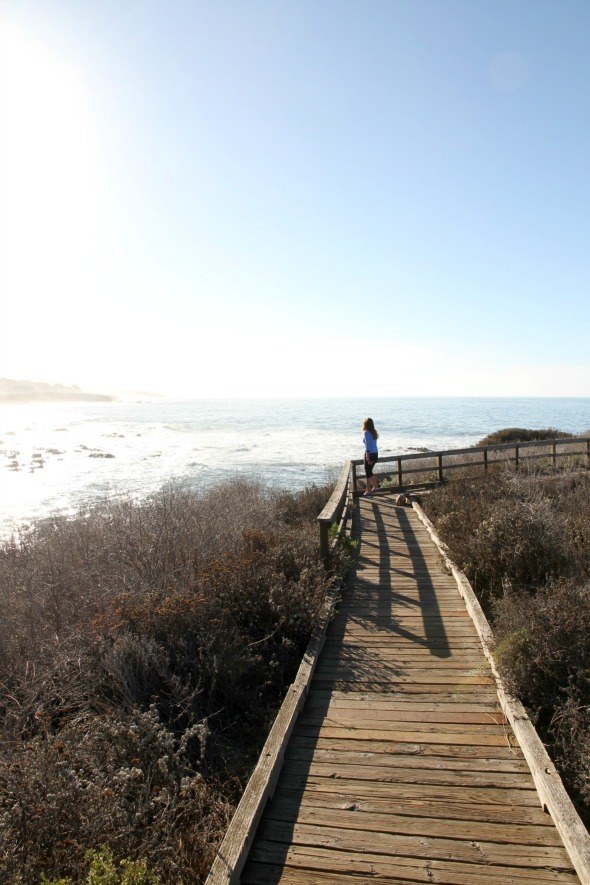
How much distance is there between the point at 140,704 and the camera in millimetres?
4500

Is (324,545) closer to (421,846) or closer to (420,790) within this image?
(420,790)

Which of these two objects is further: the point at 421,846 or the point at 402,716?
the point at 402,716

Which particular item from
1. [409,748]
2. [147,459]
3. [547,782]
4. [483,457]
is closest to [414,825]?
[409,748]

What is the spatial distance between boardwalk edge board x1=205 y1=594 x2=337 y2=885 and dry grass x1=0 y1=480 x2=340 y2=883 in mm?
224

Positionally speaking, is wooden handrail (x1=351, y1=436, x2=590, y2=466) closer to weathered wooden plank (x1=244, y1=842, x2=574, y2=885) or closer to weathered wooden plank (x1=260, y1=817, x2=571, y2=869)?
weathered wooden plank (x1=260, y1=817, x2=571, y2=869)

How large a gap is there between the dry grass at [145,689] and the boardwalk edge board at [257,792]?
0.22 metres

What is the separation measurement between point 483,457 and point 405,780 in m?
22.0

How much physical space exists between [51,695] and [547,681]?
460 centimetres

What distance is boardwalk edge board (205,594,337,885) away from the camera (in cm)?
278

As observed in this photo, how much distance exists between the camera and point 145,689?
4789mm

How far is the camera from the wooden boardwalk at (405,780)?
2.89m

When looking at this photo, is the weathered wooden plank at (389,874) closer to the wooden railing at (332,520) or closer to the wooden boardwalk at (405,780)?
the wooden boardwalk at (405,780)

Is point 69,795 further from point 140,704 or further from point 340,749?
point 340,749

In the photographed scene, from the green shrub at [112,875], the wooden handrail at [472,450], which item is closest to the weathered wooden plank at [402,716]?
the green shrub at [112,875]
